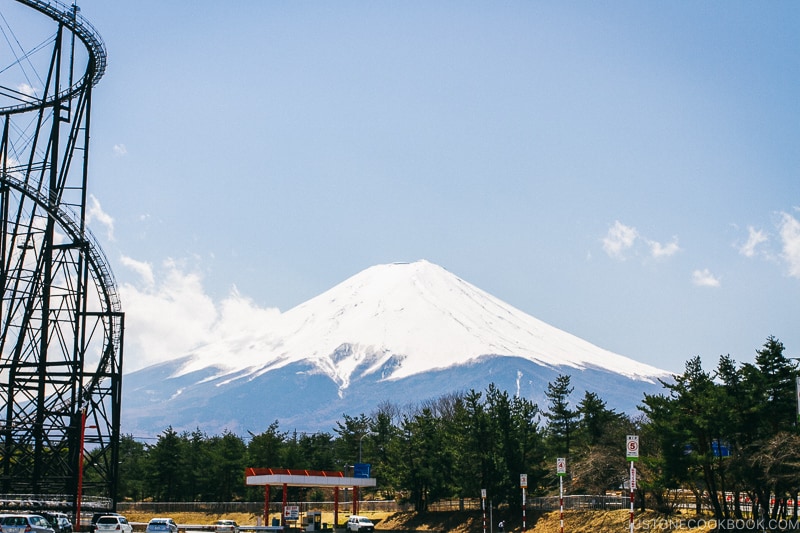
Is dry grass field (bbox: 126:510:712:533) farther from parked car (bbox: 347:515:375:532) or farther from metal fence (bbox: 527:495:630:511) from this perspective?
parked car (bbox: 347:515:375:532)

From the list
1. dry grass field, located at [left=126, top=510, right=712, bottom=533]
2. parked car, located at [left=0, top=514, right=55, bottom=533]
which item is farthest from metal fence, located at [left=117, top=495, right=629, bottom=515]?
parked car, located at [left=0, top=514, right=55, bottom=533]

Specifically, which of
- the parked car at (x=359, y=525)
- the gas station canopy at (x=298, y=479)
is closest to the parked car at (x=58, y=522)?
the gas station canopy at (x=298, y=479)

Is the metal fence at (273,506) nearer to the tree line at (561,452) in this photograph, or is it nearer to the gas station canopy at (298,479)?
the tree line at (561,452)

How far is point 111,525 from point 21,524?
10.3m

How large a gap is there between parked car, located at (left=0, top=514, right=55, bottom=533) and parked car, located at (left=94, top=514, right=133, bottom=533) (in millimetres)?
7670

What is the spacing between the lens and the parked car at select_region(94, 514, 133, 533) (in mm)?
52750

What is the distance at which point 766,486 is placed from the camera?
149 ft

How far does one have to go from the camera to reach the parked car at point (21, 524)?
4275cm

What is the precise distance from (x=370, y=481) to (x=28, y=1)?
137ft

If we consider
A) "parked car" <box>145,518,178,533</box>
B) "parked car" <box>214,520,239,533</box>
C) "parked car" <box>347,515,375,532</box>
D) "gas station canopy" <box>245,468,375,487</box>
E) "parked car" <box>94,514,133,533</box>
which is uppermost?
"gas station canopy" <box>245,468,375,487</box>

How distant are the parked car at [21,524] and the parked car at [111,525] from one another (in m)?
7.67

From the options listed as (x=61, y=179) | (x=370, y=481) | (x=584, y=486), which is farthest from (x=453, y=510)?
(x=61, y=179)

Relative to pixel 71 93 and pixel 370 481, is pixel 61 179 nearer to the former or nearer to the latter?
pixel 71 93

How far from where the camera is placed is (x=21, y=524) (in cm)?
4362
